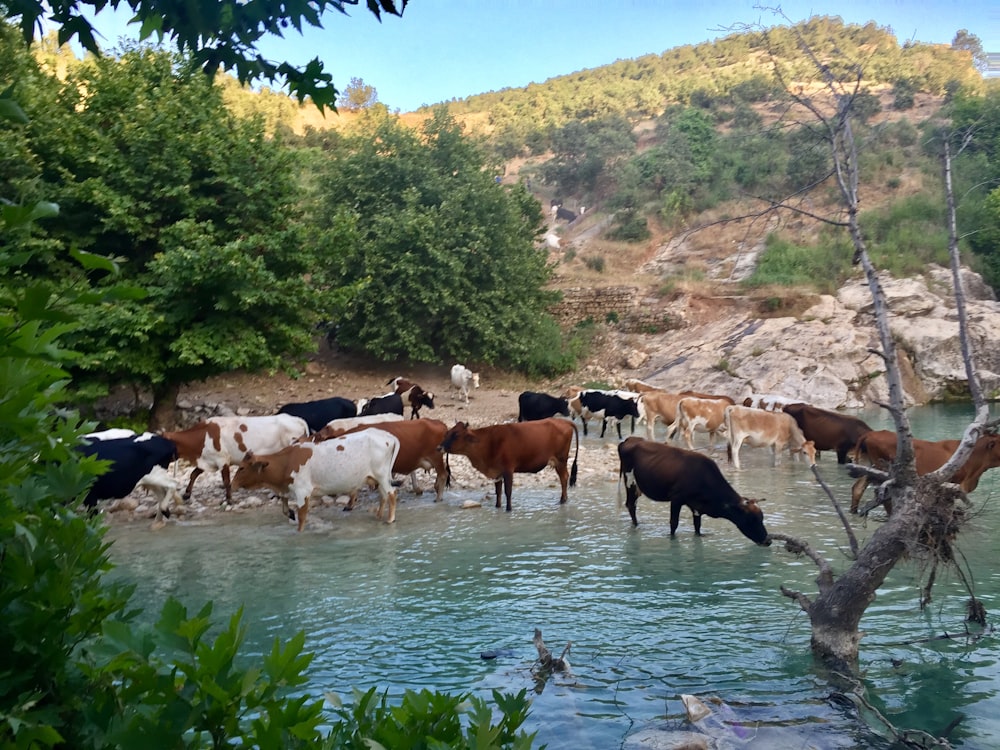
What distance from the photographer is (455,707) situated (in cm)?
211

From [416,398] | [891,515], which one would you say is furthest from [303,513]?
[416,398]

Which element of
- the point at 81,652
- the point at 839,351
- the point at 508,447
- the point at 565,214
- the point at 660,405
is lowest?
the point at 508,447

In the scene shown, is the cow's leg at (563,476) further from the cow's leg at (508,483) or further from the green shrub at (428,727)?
the green shrub at (428,727)

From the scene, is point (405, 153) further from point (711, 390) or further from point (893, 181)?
point (893, 181)

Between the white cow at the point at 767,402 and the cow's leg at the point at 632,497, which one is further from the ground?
the white cow at the point at 767,402

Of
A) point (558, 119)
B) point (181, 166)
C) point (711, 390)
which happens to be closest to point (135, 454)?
point (181, 166)

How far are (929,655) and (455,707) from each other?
5.79m

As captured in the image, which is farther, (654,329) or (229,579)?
(654,329)

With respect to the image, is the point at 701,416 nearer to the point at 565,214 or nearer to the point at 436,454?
the point at 436,454

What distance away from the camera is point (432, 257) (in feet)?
82.9

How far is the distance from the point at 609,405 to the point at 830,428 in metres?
5.34

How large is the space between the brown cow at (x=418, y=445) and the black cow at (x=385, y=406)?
4.24m

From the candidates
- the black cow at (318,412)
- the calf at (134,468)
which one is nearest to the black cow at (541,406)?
the black cow at (318,412)

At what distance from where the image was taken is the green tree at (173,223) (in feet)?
48.5
